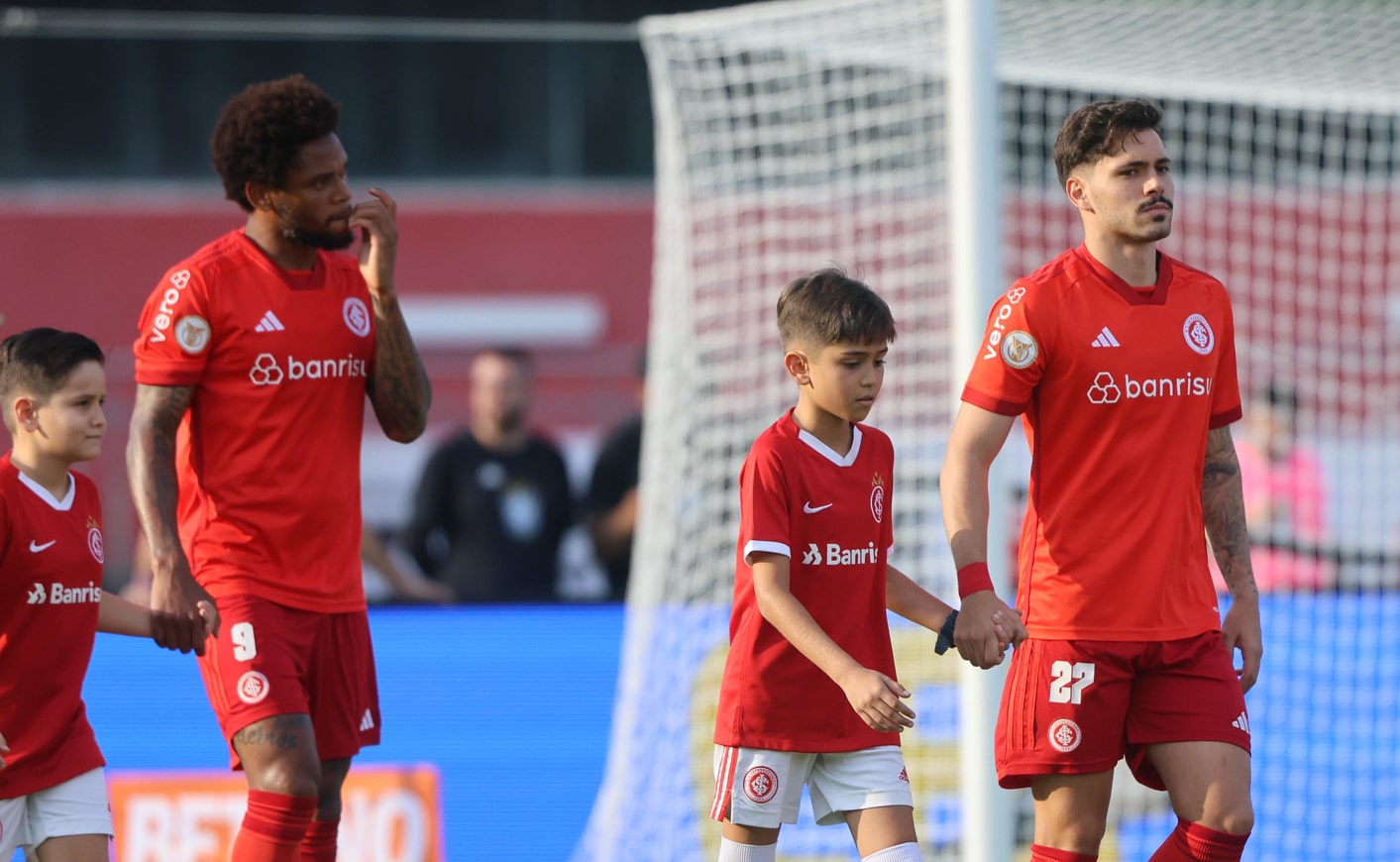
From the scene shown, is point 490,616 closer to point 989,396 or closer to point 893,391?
point 893,391

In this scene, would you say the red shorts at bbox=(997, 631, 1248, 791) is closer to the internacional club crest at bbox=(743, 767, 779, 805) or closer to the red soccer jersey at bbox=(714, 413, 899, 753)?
the red soccer jersey at bbox=(714, 413, 899, 753)

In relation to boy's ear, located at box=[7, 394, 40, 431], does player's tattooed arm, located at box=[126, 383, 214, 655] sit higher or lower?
lower

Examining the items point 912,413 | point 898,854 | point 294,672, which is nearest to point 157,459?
point 294,672

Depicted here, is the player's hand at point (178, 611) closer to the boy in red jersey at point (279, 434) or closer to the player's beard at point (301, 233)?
the boy in red jersey at point (279, 434)

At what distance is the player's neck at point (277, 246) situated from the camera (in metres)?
4.36

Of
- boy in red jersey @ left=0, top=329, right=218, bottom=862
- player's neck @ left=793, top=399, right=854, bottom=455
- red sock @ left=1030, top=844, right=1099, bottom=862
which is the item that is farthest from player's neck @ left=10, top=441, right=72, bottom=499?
red sock @ left=1030, top=844, right=1099, bottom=862

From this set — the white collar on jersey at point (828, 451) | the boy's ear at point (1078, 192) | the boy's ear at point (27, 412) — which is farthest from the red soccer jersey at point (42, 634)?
the boy's ear at point (1078, 192)

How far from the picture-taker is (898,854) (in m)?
3.73

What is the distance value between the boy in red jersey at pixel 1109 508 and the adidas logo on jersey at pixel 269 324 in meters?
1.73

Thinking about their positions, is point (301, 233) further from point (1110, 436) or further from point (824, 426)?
point (1110, 436)

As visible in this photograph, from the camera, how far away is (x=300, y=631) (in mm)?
4258

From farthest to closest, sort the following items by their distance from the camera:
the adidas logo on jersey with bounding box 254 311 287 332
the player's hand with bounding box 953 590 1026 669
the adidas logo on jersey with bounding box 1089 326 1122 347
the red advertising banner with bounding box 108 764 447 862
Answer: the red advertising banner with bounding box 108 764 447 862 < the adidas logo on jersey with bounding box 254 311 287 332 < the adidas logo on jersey with bounding box 1089 326 1122 347 < the player's hand with bounding box 953 590 1026 669

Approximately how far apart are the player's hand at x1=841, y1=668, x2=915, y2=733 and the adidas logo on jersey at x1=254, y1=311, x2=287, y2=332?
5.91 feet

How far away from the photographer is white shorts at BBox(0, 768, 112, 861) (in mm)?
3920
